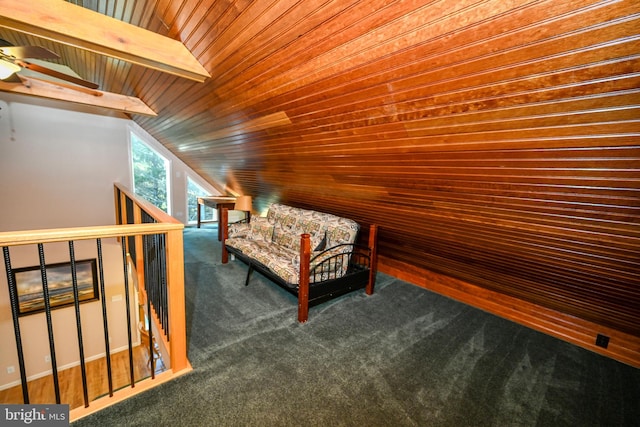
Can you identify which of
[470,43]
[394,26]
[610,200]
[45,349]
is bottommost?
[45,349]

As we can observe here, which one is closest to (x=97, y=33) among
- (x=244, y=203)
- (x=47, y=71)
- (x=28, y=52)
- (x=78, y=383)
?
(x=28, y=52)

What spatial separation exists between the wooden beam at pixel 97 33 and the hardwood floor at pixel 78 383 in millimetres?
3276

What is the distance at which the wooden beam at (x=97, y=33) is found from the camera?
4.94 feet

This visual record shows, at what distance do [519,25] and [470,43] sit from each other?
0.55 ft

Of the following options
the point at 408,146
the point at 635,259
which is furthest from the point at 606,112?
the point at 635,259

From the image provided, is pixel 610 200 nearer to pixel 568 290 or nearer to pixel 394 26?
pixel 568 290

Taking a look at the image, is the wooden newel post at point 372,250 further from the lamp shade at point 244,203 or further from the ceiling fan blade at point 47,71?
the ceiling fan blade at point 47,71

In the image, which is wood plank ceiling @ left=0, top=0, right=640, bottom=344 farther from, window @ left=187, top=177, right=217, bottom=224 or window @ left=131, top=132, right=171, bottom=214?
window @ left=187, top=177, right=217, bottom=224

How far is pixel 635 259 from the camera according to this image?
159cm

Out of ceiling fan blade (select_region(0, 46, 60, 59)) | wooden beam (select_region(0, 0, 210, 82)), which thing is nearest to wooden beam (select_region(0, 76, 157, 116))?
ceiling fan blade (select_region(0, 46, 60, 59))

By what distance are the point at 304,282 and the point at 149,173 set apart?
524 cm

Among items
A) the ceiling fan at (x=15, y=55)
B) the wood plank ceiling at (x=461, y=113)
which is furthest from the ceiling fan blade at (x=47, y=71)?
the wood plank ceiling at (x=461, y=113)

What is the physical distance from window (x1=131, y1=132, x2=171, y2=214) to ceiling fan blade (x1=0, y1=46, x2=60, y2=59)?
3.90 metres

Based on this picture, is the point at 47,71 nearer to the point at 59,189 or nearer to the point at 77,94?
the point at 77,94
